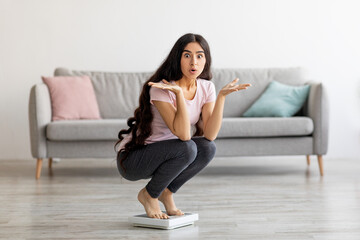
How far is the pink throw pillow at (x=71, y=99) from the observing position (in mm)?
4543

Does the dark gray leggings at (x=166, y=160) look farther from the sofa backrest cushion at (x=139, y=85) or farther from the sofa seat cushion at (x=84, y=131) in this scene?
the sofa backrest cushion at (x=139, y=85)

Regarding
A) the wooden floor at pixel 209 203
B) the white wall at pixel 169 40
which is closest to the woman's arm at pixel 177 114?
the wooden floor at pixel 209 203

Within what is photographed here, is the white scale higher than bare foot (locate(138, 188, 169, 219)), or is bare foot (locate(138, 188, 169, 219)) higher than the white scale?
bare foot (locate(138, 188, 169, 219))

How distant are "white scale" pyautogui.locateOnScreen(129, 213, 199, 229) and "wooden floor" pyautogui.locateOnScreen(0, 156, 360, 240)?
31 millimetres

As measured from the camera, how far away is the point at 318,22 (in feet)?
17.7

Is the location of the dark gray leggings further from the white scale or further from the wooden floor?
the wooden floor

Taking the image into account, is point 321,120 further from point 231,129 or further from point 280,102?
point 231,129

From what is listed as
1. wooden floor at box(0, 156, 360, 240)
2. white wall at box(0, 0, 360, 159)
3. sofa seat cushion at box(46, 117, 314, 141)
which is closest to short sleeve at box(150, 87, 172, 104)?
wooden floor at box(0, 156, 360, 240)

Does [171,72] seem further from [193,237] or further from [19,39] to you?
[19,39]

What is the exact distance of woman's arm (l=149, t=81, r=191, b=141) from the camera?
8.04ft

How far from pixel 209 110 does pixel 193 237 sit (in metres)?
0.56

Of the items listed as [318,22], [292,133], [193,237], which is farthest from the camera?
[318,22]

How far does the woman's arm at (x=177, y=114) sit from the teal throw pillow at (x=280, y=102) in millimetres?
2071

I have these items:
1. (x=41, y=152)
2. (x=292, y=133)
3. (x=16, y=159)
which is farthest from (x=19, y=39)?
(x=292, y=133)
